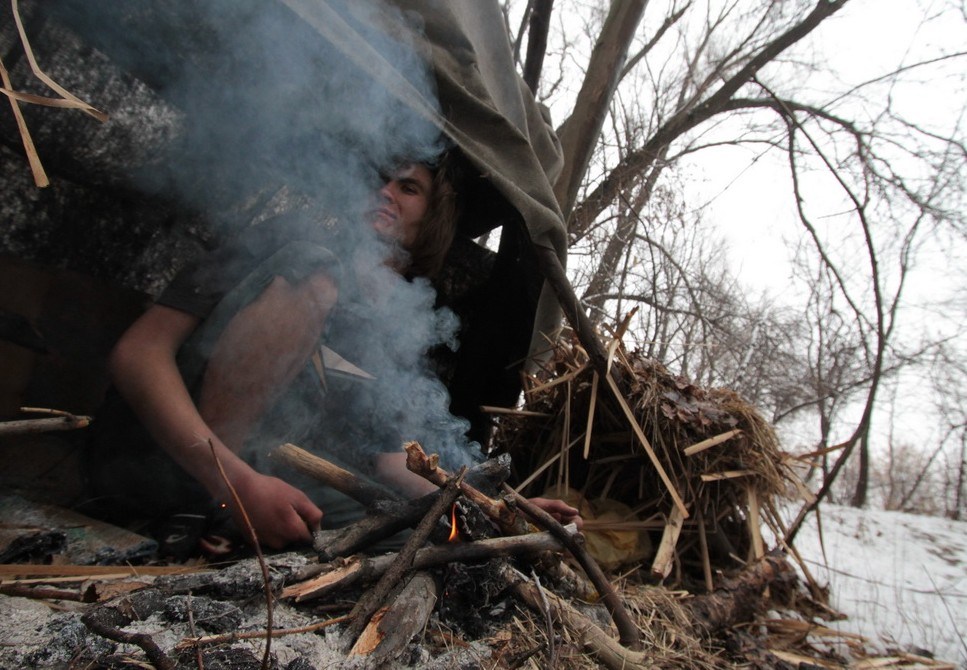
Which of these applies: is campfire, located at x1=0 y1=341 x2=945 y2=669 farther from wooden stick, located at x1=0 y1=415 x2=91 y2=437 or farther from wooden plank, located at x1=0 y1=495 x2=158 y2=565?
wooden plank, located at x1=0 y1=495 x2=158 y2=565

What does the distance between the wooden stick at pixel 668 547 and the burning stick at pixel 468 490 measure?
31.1 inches

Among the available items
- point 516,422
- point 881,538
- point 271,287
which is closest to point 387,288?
point 271,287

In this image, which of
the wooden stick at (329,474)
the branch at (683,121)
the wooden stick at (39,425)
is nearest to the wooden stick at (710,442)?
the wooden stick at (329,474)

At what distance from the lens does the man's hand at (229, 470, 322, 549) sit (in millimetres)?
1450

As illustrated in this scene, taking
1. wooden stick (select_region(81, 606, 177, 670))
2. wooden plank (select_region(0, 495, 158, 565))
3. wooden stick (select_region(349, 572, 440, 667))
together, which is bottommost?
wooden plank (select_region(0, 495, 158, 565))

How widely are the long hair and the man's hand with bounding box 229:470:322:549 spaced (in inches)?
47.0

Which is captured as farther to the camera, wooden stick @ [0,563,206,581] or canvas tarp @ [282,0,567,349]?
canvas tarp @ [282,0,567,349]

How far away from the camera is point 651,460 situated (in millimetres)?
2359

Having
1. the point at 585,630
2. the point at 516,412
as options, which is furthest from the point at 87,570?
the point at 516,412

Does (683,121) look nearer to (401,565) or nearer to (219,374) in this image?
(219,374)

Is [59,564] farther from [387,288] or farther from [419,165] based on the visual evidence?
[419,165]

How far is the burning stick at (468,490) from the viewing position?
1.25 m

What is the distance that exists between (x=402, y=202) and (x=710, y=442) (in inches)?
64.0

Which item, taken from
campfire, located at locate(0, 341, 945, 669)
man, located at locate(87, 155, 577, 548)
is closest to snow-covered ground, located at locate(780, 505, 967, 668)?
campfire, located at locate(0, 341, 945, 669)
